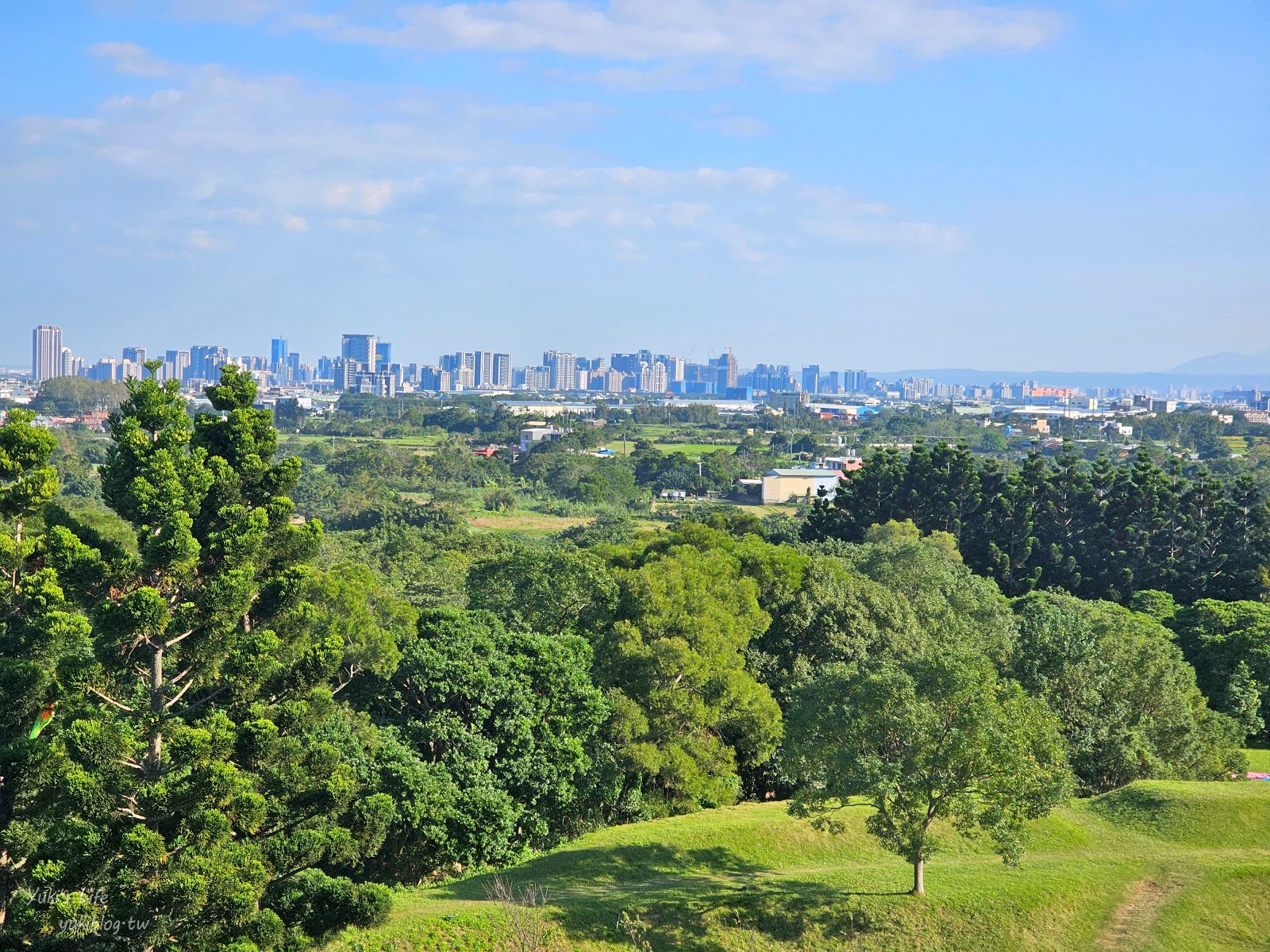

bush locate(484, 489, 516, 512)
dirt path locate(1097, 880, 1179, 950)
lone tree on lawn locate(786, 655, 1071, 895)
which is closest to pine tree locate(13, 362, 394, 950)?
lone tree on lawn locate(786, 655, 1071, 895)

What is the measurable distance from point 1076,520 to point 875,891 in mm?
32323

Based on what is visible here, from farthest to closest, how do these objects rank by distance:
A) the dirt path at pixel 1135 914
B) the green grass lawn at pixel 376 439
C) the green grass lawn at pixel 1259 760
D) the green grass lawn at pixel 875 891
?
1. the green grass lawn at pixel 376 439
2. the green grass lawn at pixel 1259 760
3. the dirt path at pixel 1135 914
4. the green grass lawn at pixel 875 891

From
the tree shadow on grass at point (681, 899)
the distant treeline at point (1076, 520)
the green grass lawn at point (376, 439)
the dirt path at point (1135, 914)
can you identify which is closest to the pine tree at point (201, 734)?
the tree shadow on grass at point (681, 899)

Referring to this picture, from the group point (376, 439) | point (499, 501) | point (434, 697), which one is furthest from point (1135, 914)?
point (376, 439)

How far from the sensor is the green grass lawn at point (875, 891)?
14625 millimetres

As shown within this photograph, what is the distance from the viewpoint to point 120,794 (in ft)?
42.1

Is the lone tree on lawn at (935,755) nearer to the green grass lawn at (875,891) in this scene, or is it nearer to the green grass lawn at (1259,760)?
the green grass lawn at (875,891)

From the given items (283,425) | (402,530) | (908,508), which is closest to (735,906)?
(402,530)

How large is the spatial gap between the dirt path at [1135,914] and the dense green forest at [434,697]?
185cm

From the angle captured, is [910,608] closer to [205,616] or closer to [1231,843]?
[1231,843]

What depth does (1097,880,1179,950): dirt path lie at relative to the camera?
583 inches

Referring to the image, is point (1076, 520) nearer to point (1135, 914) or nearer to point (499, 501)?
point (1135, 914)

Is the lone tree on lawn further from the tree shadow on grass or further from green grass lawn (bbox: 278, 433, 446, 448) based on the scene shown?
green grass lawn (bbox: 278, 433, 446, 448)

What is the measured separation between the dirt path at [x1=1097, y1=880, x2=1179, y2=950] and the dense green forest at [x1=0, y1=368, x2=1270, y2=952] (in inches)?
72.8
